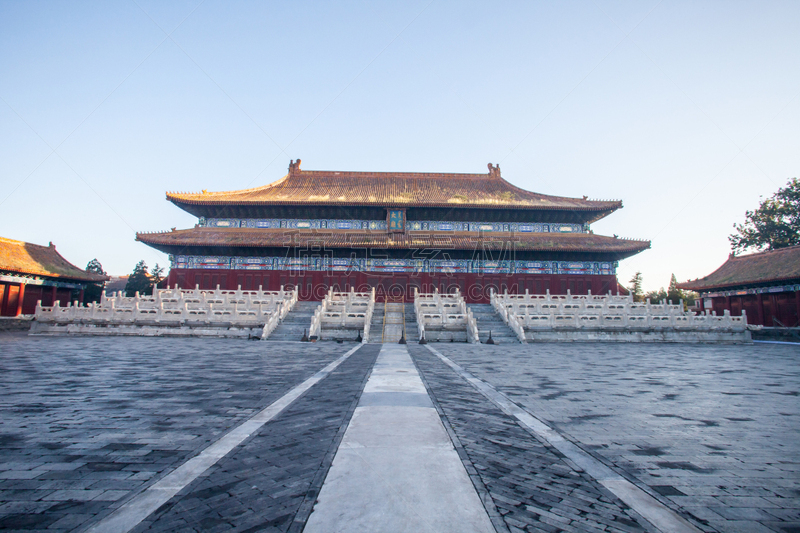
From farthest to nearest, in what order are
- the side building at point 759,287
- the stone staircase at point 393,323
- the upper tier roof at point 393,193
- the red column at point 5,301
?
the upper tier roof at point 393,193 < the red column at point 5,301 < the side building at point 759,287 < the stone staircase at point 393,323

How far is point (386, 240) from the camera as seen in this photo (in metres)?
26.9

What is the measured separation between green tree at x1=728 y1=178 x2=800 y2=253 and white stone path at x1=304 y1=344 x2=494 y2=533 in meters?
49.1

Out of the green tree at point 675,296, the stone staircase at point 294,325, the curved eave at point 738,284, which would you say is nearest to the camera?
the stone staircase at point 294,325

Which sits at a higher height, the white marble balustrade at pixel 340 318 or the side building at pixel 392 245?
the side building at pixel 392 245

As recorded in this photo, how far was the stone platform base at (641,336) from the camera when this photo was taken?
17055 mm

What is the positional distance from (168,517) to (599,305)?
21521mm

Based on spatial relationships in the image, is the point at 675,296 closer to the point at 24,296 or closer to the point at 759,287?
the point at 759,287

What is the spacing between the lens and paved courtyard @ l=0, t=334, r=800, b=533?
7.21 feet

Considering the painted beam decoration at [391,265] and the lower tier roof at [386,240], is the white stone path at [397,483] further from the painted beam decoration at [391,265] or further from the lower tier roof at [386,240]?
the painted beam decoration at [391,265]

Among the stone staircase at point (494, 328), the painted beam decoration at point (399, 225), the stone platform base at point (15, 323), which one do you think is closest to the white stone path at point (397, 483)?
the stone staircase at point (494, 328)

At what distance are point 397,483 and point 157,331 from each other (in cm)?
1825

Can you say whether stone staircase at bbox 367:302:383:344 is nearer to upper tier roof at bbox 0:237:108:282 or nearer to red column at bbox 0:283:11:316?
upper tier roof at bbox 0:237:108:282

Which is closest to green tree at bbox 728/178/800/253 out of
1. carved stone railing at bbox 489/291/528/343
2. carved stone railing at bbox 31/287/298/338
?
carved stone railing at bbox 489/291/528/343

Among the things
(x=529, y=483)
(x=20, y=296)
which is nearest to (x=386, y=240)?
(x=529, y=483)
